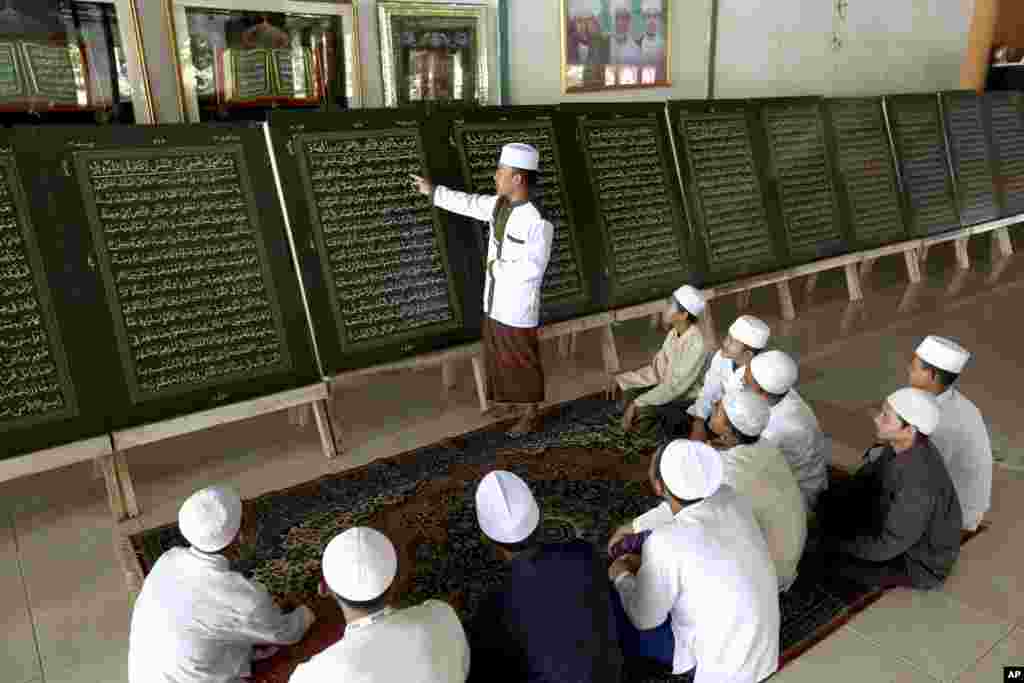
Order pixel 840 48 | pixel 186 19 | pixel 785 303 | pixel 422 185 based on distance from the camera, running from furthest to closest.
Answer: pixel 840 48 < pixel 785 303 < pixel 422 185 < pixel 186 19

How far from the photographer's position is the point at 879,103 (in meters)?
5.99

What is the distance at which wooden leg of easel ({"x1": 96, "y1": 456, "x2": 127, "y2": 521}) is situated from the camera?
2.86 metres

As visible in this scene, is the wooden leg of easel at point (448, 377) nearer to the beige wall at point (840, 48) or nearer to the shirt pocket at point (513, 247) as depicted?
the shirt pocket at point (513, 247)

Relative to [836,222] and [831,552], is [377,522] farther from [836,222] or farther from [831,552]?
[836,222]

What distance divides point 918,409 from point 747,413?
520 millimetres

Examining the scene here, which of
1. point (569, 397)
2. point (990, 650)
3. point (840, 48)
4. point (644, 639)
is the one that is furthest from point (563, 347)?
point (840, 48)

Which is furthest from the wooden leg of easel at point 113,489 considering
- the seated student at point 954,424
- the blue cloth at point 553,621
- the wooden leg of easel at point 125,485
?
the seated student at point 954,424

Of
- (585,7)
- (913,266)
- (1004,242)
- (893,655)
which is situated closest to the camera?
(893,655)

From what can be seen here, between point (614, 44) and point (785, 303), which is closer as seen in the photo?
point (614, 44)

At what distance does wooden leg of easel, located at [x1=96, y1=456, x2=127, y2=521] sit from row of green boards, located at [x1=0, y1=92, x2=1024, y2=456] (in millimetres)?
163

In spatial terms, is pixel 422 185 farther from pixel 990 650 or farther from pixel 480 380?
pixel 990 650

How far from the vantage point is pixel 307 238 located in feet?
10.7

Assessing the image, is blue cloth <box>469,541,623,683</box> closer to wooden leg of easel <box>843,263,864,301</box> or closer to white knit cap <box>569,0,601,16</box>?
white knit cap <box>569,0,601,16</box>

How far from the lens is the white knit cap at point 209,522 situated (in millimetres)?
1806
